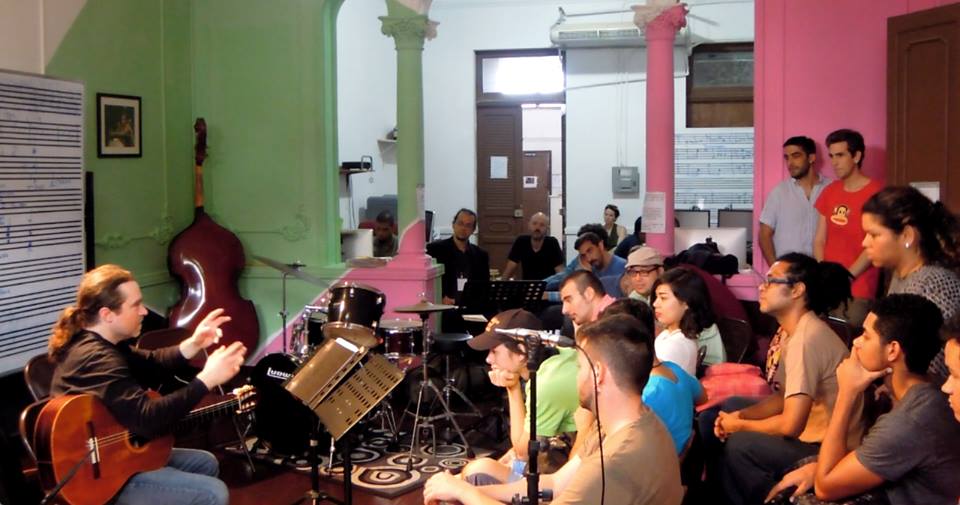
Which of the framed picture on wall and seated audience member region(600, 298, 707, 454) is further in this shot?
the framed picture on wall

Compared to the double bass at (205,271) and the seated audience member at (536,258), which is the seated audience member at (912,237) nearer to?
the seated audience member at (536,258)

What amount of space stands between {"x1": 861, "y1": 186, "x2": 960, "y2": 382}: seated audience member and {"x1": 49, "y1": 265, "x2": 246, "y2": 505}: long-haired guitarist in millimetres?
2332

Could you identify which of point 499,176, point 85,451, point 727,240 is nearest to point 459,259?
point 727,240

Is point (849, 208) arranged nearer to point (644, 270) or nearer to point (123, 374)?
point (644, 270)

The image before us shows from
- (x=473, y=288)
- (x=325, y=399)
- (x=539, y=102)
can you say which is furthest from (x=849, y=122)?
(x=539, y=102)

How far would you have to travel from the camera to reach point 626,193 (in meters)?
10.7

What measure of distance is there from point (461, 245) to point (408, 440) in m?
1.93

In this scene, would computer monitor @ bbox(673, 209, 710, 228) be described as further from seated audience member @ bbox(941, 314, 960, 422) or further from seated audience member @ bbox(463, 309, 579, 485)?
seated audience member @ bbox(941, 314, 960, 422)

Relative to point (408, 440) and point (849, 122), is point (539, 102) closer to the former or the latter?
point (849, 122)

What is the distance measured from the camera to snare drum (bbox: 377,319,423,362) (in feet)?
18.9

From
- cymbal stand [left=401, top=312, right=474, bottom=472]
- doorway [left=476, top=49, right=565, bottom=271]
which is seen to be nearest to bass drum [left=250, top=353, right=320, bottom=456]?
cymbal stand [left=401, top=312, right=474, bottom=472]

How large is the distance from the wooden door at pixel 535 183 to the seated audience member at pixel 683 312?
7.72m

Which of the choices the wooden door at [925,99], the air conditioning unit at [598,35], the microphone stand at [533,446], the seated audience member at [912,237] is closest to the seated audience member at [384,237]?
the air conditioning unit at [598,35]

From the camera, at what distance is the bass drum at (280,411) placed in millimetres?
5219
